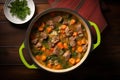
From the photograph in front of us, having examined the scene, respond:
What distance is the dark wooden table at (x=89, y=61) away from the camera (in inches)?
67.7

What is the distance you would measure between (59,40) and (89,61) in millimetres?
240

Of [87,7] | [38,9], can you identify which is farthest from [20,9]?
[87,7]

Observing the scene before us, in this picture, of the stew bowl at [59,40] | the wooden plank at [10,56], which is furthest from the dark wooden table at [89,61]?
the stew bowl at [59,40]

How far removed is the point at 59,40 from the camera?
1.58m

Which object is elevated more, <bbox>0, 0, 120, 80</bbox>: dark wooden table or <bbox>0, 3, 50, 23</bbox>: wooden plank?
<bbox>0, 3, 50, 23</bbox>: wooden plank

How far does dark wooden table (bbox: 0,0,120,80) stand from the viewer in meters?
1.72

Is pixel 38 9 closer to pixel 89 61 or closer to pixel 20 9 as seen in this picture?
pixel 20 9

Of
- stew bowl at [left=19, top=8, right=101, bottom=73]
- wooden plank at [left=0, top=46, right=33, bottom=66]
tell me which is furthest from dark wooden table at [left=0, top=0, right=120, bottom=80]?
stew bowl at [left=19, top=8, right=101, bottom=73]

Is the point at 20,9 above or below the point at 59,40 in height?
above

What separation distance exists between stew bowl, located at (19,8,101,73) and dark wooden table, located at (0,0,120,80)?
15 cm

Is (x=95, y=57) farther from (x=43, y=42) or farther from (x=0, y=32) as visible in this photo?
(x=0, y=32)

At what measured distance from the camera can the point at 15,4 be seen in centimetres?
172

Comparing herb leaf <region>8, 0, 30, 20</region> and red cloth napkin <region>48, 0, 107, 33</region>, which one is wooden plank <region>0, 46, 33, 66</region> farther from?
red cloth napkin <region>48, 0, 107, 33</region>

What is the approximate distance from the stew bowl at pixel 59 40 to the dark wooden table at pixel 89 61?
0.15 meters
